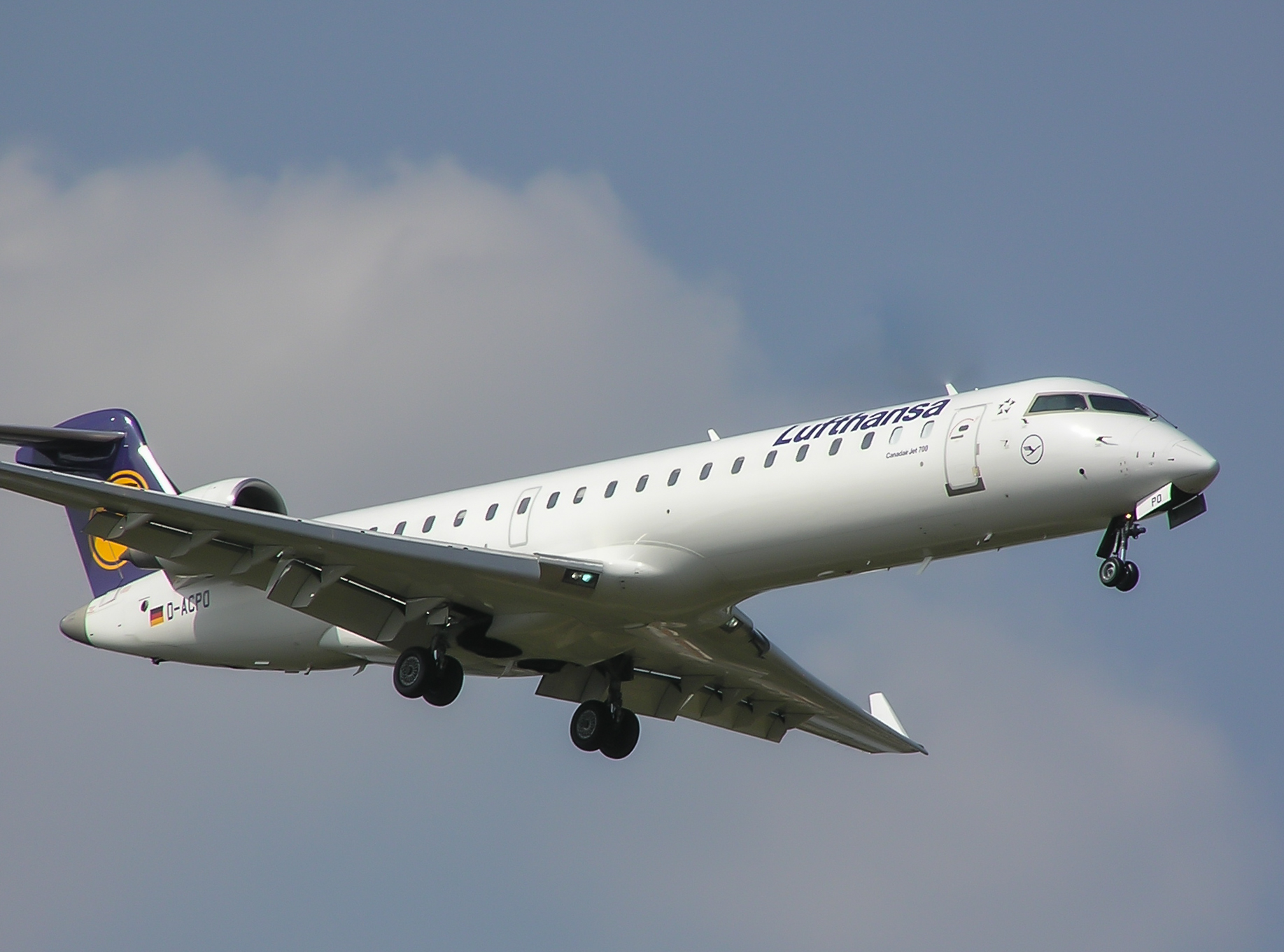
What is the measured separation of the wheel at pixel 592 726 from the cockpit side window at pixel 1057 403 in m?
8.14

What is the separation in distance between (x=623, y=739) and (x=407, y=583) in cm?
461

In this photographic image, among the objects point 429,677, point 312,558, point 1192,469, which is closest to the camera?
point 1192,469

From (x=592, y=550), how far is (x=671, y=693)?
17.5 feet

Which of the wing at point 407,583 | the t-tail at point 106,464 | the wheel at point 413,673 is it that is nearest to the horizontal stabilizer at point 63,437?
the t-tail at point 106,464

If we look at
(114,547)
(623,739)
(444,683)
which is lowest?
(444,683)

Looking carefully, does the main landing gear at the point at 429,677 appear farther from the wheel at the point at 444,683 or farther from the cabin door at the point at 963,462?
the cabin door at the point at 963,462

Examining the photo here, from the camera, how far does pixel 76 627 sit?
28828 millimetres

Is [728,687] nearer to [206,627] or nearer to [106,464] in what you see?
[206,627]

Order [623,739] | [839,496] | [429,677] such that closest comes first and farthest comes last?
1. [839,496]
2. [429,677]
3. [623,739]

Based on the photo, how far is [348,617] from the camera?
25.1m

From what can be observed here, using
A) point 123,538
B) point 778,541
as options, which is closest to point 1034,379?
point 778,541

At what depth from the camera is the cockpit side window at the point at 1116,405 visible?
864 inches

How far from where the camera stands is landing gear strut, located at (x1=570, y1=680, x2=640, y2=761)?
2698 centimetres

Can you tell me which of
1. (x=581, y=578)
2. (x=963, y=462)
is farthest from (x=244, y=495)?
(x=963, y=462)
